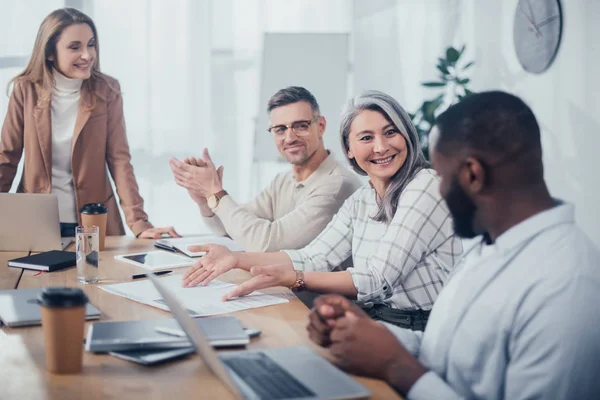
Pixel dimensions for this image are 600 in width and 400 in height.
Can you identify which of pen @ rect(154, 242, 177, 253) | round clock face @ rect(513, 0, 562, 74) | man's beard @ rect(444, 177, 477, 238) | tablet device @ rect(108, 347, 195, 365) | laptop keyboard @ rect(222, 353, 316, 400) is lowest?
pen @ rect(154, 242, 177, 253)

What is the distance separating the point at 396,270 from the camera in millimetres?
1743

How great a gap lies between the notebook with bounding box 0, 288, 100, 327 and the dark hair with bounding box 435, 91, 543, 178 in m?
0.81

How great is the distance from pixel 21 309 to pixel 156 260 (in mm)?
644

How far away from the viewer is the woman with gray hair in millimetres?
1747

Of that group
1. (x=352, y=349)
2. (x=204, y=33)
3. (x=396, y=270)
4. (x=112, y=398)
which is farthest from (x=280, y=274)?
(x=204, y=33)

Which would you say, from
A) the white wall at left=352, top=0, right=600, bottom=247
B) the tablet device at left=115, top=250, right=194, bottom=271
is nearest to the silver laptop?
the tablet device at left=115, top=250, right=194, bottom=271

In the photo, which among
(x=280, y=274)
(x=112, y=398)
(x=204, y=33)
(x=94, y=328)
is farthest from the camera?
(x=204, y=33)

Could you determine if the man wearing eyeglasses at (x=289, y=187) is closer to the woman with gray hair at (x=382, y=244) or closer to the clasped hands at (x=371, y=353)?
the woman with gray hair at (x=382, y=244)

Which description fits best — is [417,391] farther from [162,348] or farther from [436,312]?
[162,348]

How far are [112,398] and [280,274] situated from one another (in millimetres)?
784

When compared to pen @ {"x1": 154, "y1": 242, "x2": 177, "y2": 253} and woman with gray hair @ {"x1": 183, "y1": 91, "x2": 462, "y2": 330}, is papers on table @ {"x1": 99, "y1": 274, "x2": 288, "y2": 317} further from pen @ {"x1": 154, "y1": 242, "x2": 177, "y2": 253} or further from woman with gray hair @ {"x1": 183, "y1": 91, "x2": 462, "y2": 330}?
pen @ {"x1": 154, "y1": 242, "x2": 177, "y2": 253}

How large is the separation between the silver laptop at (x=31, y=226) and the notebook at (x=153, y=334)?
0.98 m

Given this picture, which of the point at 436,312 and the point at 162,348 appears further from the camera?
the point at 436,312

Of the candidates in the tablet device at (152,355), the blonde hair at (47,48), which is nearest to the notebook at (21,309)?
the tablet device at (152,355)
